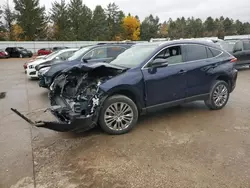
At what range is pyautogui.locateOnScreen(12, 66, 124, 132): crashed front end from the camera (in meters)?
3.97

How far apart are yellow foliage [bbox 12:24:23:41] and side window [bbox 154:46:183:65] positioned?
156 ft

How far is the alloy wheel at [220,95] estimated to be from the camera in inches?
225

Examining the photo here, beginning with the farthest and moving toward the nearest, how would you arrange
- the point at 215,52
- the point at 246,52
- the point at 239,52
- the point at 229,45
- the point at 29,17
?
the point at 29,17, the point at 229,45, the point at 246,52, the point at 239,52, the point at 215,52

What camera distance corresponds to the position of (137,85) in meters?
4.49

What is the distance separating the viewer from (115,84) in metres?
4.24

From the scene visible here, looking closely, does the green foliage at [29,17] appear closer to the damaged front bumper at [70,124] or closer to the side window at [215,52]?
the side window at [215,52]

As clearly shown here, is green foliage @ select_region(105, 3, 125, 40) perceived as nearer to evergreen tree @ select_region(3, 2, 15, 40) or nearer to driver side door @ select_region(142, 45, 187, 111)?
evergreen tree @ select_region(3, 2, 15, 40)

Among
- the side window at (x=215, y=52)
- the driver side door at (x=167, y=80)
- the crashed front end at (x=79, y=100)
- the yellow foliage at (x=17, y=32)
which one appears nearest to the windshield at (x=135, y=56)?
the driver side door at (x=167, y=80)

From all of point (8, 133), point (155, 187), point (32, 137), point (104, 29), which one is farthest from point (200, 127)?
point (104, 29)

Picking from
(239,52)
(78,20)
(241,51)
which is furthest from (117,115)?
(78,20)

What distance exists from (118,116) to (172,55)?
1828 mm

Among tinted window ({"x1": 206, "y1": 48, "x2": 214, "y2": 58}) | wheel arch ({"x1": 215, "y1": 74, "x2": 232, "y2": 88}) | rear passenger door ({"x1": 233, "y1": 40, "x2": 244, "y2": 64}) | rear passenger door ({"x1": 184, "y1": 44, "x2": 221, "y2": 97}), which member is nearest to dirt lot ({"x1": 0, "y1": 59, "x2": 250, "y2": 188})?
rear passenger door ({"x1": 184, "y1": 44, "x2": 221, "y2": 97})

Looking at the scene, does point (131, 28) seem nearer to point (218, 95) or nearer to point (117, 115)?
point (218, 95)

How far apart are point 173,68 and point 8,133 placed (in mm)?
3579
